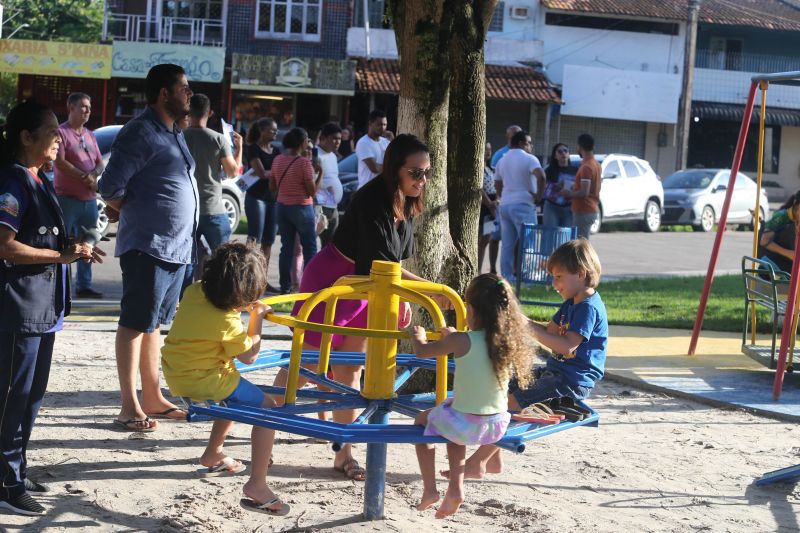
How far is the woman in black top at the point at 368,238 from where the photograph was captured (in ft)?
18.0

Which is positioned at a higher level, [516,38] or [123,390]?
[516,38]

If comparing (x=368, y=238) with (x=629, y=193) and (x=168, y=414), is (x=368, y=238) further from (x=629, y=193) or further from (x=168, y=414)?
(x=629, y=193)

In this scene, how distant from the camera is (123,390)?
6.11m

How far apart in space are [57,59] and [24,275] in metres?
27.5

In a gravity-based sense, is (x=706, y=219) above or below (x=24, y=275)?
below

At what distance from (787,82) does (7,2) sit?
35917 mm

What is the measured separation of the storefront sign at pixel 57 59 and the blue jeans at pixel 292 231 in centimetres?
2053

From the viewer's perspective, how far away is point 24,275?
477cm

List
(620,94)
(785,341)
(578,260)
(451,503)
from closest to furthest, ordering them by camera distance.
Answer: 1. (451,503)
2. (578,260)
3. (785,341)
4. (620,94)

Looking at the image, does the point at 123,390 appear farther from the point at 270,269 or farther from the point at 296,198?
the point at 270,269

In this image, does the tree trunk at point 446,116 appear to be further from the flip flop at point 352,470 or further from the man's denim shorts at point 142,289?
the man's denim shorts at point 142,289

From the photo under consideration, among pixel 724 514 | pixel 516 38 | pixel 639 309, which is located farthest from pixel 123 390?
pixel 516 38

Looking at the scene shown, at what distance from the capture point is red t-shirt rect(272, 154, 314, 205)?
37.4ft

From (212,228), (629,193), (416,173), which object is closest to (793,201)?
(212,228)
